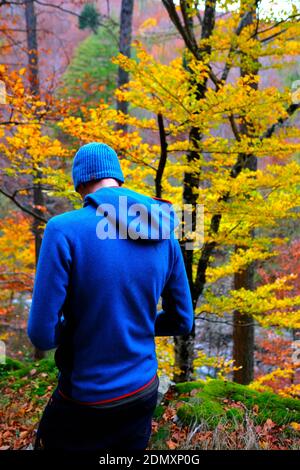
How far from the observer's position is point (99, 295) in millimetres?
1439

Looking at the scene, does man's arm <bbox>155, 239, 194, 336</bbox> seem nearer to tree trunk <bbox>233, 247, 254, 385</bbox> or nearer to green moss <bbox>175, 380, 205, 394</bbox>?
green moss <bbox>175, 380, 205, 394</bbox>

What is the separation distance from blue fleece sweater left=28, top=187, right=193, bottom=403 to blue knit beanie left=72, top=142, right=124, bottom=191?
0.33 ft

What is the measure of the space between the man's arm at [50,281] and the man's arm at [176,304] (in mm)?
522

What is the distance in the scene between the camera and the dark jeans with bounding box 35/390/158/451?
1522 millimetres

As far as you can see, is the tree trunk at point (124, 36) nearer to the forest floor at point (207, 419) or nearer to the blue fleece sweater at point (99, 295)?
the forest floor at point (207, 419)

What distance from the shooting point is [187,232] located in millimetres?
4980

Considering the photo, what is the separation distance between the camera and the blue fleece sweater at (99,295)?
1399 mm

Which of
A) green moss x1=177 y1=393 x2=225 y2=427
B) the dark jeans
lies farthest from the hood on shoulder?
green moss x1=177 y1=393 x2=225 y2=427

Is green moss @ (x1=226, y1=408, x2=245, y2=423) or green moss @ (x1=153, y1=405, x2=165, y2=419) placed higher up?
green moss @ (x1=226, y1=408, x2=245, y2=423)

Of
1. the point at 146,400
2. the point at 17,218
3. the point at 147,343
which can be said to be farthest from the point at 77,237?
the point at 17,218

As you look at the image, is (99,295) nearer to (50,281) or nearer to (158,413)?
(50,281)

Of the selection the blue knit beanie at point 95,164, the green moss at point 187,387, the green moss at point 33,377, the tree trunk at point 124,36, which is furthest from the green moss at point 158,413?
the tree trunk at point 124,36

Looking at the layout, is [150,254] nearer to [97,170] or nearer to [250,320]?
[97,170]

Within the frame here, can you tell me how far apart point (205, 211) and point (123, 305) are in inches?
133
